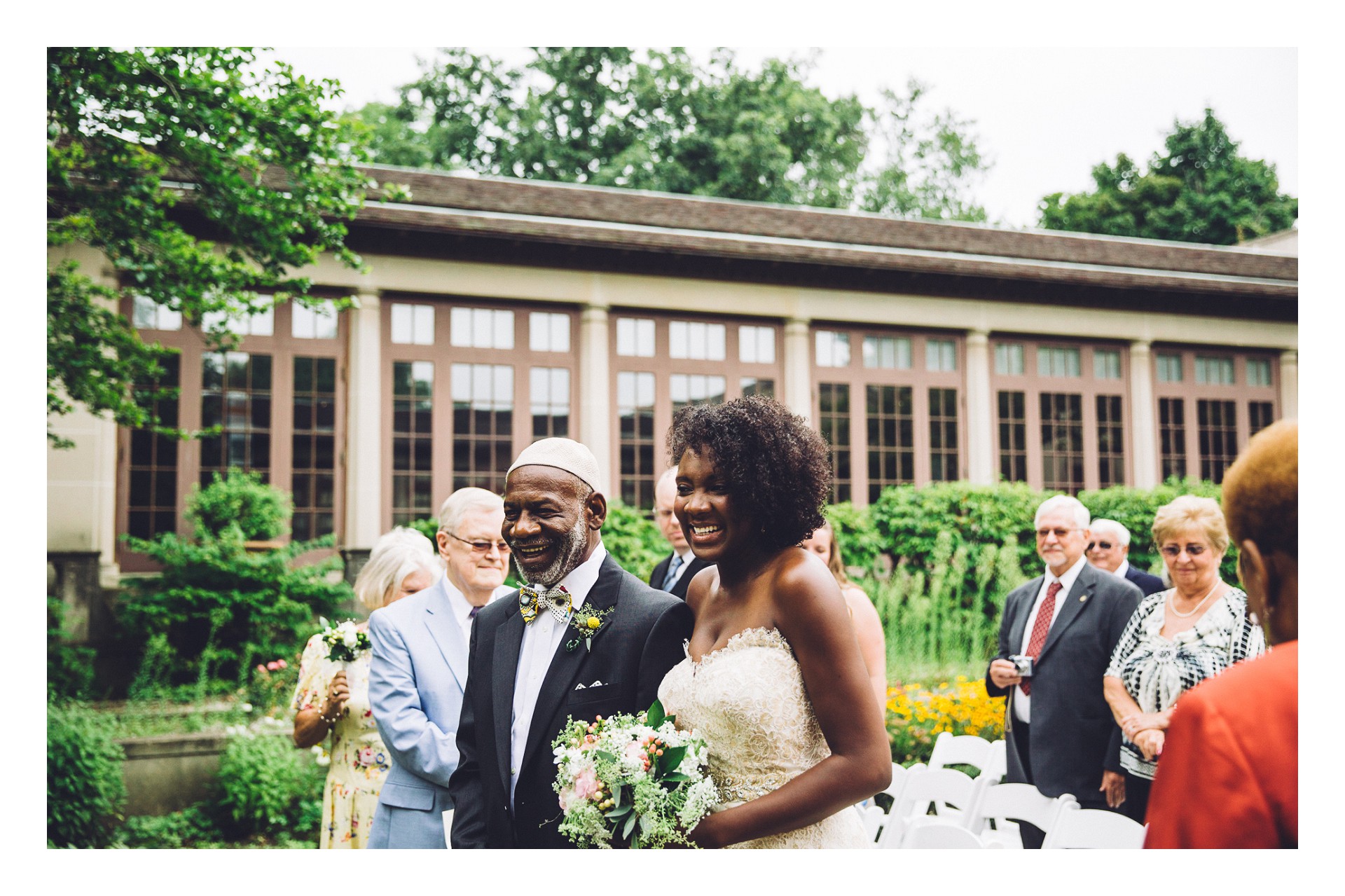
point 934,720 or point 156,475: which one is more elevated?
point 156,475

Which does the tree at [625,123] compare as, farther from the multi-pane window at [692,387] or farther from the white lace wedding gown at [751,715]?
the white lace wedding gown at [751,715]

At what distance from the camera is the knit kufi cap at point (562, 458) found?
117 inches

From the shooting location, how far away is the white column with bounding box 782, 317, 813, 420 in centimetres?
1257

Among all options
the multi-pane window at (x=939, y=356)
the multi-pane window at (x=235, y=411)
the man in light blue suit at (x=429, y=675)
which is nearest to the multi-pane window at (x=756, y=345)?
the multi-pane window at (x=939, y=356)

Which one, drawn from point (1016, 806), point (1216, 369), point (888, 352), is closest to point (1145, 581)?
point (1016, 806)

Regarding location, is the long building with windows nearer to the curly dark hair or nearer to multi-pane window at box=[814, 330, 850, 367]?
multi-pane window at box=[814, 330, 850, 367]

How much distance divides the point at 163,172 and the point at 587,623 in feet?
19.4

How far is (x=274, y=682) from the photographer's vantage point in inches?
344

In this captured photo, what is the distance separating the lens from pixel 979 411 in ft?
42.9

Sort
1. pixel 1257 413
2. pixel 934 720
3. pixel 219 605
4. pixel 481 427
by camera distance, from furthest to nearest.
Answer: pixel 1257 413
pixel 481 427
pixel 219 605
pixel 934 720

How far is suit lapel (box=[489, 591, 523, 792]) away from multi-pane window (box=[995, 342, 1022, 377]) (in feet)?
37.1

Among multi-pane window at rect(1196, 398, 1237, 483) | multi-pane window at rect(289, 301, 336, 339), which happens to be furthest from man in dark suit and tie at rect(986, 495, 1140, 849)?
multi-pane window at rect(1196, 398, 1237, 483)

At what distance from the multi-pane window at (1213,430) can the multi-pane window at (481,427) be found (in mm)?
9182

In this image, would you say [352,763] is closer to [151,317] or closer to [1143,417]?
[151,317]
